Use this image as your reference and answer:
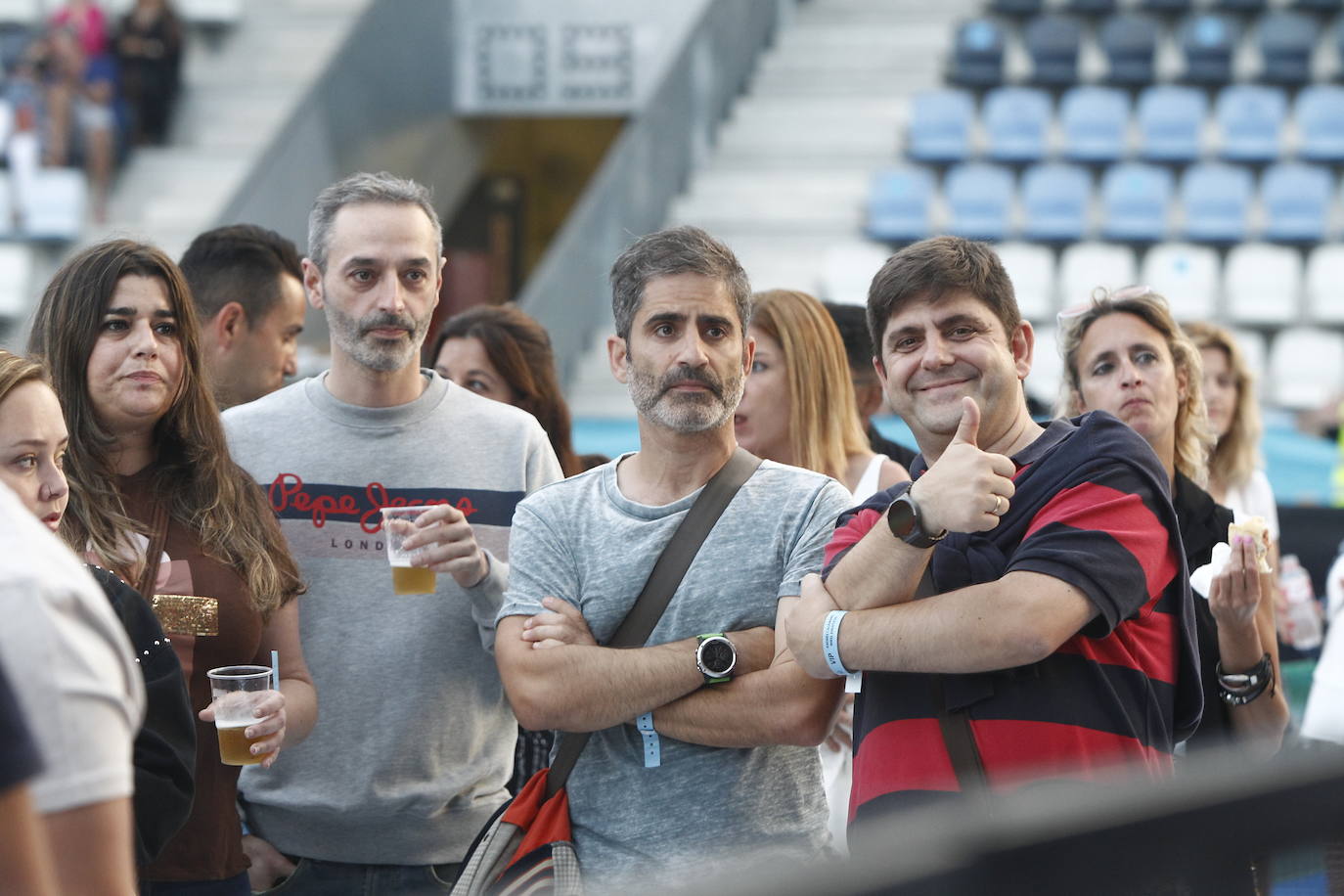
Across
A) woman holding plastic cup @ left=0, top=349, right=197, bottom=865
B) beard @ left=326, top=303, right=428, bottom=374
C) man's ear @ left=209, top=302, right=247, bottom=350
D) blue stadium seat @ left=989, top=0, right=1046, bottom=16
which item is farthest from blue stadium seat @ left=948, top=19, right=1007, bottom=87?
woman holding plastic cup @ left=0, top=349, right=197, bottom=865

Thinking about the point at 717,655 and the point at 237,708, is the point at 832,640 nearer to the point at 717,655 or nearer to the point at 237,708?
the point at 717,655

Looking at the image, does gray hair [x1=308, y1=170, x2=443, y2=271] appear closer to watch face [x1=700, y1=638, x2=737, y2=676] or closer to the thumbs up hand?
watch face [x1=700, y1=638, x2=737, y2=676]

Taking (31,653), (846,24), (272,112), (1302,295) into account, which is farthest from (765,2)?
(31,653)

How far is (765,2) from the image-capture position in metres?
15.1

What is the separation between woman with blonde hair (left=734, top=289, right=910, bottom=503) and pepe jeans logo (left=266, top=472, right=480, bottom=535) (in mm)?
909

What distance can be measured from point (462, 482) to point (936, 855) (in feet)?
7.41

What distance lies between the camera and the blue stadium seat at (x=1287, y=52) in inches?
514

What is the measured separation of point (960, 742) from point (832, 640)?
239mm

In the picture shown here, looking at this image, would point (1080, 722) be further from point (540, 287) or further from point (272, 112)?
point (272, 112)

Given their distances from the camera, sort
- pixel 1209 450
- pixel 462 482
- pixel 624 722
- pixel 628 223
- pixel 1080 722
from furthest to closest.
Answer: pixel 628 223, pixel 1209 450, pixel 462 482, pixel 624 722, pixel 1080 722

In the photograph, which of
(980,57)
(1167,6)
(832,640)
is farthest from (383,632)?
(1167,6)

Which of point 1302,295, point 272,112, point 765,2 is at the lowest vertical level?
point 1302,295

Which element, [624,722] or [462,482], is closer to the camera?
[624,722]

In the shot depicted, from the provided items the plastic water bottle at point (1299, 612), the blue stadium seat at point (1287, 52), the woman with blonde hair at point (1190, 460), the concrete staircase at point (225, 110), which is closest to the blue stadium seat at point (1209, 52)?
the blue stadium seat at point (1287, 52)
